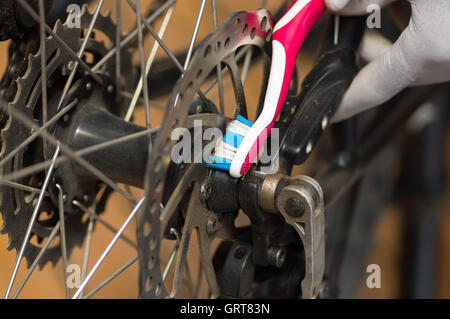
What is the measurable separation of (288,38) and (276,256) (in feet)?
0.58

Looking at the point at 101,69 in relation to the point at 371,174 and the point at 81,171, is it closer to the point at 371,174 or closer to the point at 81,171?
the point at 81,171

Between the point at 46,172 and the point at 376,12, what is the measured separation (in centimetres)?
31

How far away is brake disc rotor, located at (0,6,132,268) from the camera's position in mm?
467

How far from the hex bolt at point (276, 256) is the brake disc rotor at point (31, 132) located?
0.19 m

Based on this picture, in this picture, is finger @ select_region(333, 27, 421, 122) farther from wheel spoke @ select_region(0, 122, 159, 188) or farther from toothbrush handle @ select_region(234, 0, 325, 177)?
wheel spoke @ select_region(0, 122, 159, 188)

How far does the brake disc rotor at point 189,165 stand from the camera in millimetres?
362

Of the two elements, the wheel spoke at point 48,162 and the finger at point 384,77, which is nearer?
the wheel spoke at point 48,162

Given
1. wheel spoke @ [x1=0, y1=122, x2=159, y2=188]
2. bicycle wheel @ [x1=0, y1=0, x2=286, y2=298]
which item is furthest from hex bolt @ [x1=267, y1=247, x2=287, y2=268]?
wheel spoke @ [x1=0, y1=122, x2=159, y2=188]

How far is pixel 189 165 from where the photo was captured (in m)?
0.44

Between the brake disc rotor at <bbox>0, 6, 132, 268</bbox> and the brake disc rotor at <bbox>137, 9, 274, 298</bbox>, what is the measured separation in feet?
0.43

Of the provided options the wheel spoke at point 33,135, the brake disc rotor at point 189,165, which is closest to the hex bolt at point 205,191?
the brake disc rotor at point 189,165

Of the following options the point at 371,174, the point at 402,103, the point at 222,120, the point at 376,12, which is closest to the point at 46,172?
the point at 222,120

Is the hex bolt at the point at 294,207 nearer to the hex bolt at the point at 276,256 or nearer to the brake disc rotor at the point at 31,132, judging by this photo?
the hex bolt at the point at 276,256

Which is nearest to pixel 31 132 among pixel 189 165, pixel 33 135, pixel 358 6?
pixel 33 135
